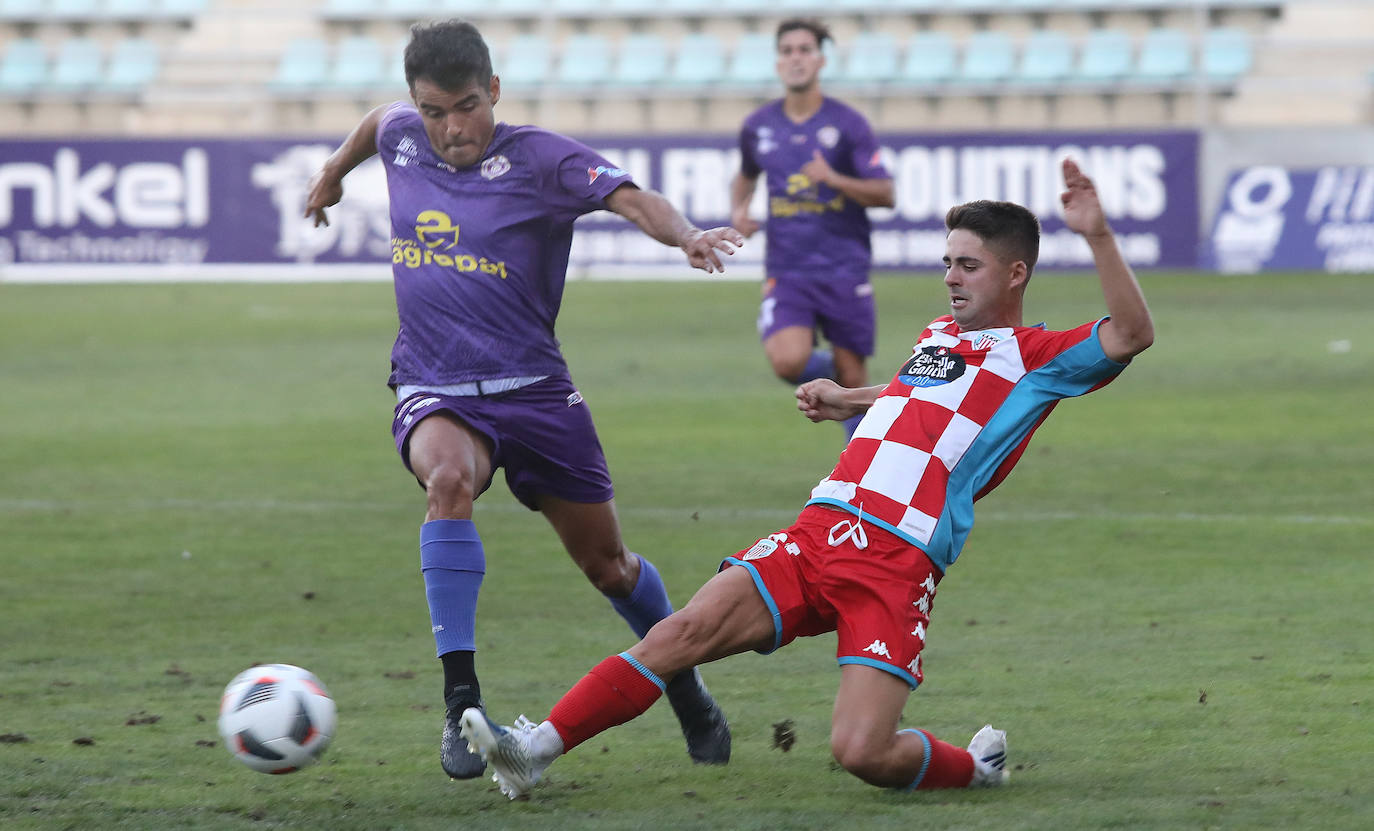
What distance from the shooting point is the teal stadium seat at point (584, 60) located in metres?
27.4

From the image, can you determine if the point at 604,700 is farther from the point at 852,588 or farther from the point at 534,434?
the point at 534,434

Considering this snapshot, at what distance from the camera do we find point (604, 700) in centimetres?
396

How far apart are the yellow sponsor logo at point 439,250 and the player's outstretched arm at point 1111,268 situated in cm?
150

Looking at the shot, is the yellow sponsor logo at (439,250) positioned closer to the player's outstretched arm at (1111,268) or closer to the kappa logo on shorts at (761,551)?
the kappa logo on shorts at (761,551)

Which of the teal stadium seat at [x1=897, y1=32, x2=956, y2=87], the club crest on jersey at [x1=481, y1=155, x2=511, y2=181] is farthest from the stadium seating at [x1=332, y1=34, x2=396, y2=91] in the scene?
the club crest on jersey at [x1=481, y1=155, x2=511, y2=181]

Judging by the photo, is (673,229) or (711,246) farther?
(673,229)

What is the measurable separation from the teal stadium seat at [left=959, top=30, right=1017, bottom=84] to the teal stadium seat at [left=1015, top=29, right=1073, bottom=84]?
202mm

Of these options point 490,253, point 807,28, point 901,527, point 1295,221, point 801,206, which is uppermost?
point 807,28

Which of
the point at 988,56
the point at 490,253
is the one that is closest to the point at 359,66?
the point at 988,56

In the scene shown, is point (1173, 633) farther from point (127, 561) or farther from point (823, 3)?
point (823, 3)

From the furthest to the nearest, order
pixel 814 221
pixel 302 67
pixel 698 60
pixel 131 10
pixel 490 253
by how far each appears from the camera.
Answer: pixel 131 10, pixel 302 67, pixel 698 60, pixel 814 221, pixel 490 253

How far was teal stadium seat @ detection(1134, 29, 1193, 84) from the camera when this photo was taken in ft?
83.7

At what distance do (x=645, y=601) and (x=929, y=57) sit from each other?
22.7m

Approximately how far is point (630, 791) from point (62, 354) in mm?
12208
